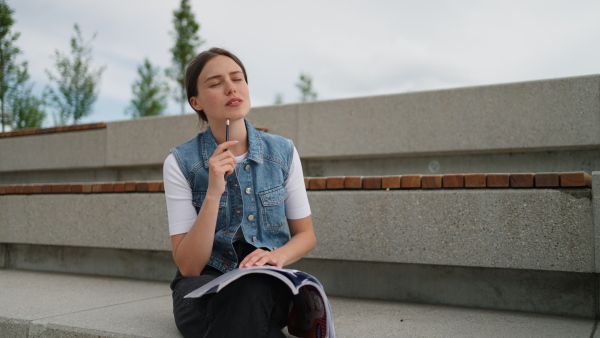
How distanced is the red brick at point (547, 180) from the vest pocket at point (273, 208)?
1.24 meters

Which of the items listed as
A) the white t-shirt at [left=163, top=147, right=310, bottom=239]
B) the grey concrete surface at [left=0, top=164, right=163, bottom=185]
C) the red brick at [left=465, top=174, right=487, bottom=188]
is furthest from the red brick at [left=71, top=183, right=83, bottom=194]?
the red brick at [left=465, top=174, right=487, bottom=188]

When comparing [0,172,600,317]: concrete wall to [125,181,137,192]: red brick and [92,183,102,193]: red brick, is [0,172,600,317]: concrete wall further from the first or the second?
[92,183,102,193]: red brick

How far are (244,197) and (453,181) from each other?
3.84ft

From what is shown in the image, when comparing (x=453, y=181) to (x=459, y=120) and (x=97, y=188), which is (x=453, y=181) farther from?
(x=97, y=188)

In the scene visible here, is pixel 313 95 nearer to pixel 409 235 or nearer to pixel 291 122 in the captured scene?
pixel 291 122

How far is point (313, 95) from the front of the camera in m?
33.9

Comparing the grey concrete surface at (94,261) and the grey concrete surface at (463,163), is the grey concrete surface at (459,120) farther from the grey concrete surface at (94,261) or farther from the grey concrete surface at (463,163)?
the grey concrete surface at (94,261)

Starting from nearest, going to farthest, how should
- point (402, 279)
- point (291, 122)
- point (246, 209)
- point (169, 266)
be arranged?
point (246, 209), point (402, 279), point (169, 266), point (291, 122)

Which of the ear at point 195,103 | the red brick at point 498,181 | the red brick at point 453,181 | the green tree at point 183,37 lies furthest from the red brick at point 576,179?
the green tree at point 183,37

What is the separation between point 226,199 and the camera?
196 centimetres

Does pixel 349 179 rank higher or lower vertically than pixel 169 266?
higher

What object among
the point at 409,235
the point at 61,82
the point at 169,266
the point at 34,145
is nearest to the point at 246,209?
the point at 409,235

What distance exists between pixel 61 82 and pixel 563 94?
12548 mm

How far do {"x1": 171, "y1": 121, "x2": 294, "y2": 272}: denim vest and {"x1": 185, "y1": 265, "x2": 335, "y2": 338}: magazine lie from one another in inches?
10.2
